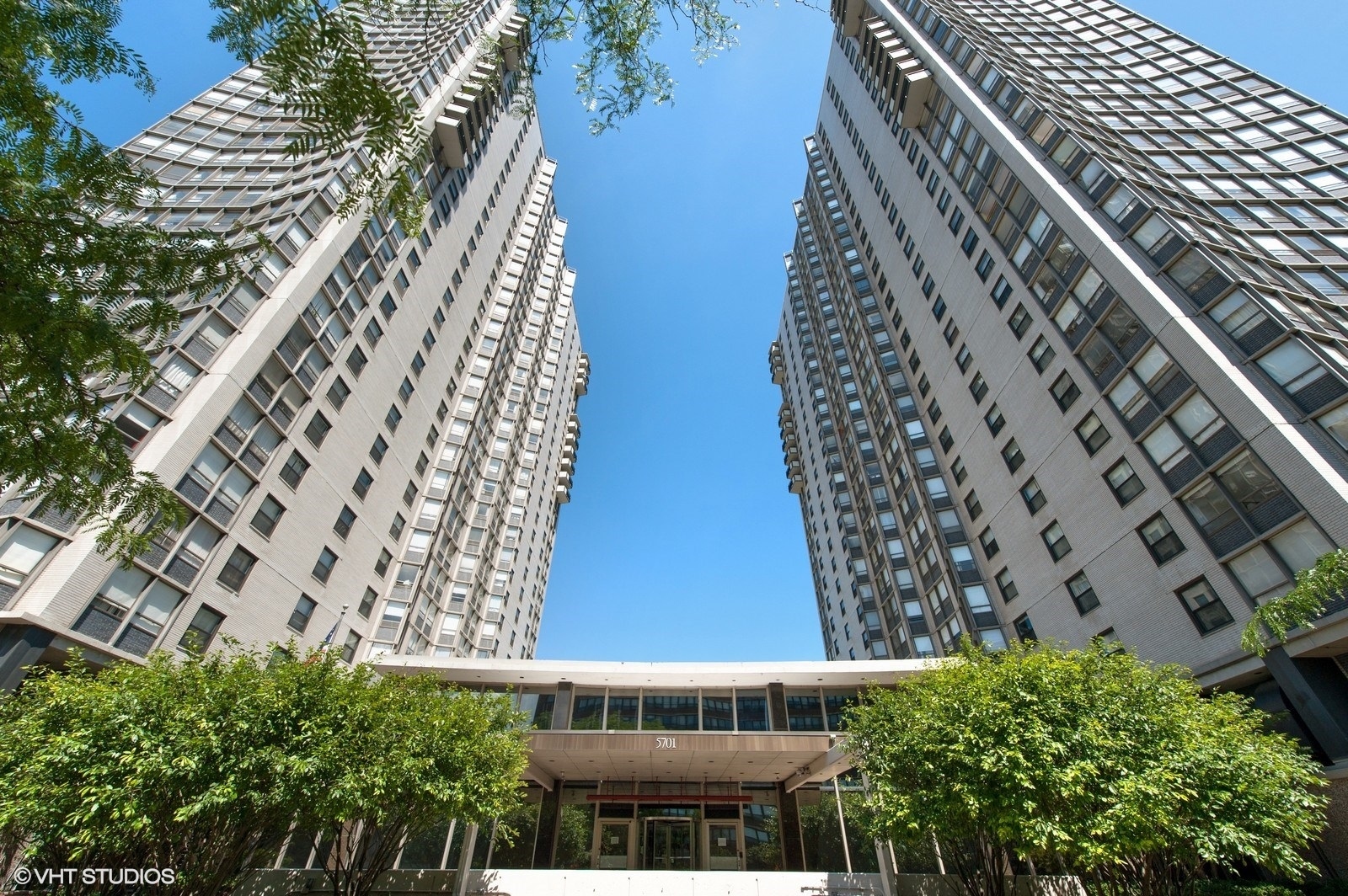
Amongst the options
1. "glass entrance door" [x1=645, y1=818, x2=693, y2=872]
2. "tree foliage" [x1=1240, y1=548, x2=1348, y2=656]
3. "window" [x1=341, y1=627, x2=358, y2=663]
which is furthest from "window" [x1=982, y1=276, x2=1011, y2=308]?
"window" [x1=341, y1=627, x2=358, y2=663]

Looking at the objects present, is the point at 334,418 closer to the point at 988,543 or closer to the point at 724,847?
the point at 724,847

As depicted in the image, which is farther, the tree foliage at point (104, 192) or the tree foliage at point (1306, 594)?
the tree foliage at point (1306, 594)

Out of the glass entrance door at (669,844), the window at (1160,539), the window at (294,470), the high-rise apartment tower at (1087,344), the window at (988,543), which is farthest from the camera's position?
the window at (988,543)

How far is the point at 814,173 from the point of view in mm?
67688

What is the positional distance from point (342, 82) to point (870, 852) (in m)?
24.4

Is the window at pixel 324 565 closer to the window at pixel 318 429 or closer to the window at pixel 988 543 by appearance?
the window at pixel 318 429

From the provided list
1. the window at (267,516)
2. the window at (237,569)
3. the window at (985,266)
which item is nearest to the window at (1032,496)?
the window at (985,266)

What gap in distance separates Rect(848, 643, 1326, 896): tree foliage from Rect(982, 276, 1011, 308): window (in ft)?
73.9

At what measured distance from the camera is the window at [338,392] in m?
29.8

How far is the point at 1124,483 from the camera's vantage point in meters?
23.6

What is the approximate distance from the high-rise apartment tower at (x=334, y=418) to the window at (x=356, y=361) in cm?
12

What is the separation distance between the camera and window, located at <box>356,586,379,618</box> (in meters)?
31.7

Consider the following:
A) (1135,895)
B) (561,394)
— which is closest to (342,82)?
(1135,895)

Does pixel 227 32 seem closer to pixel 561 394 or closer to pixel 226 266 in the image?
pixel 226 266
